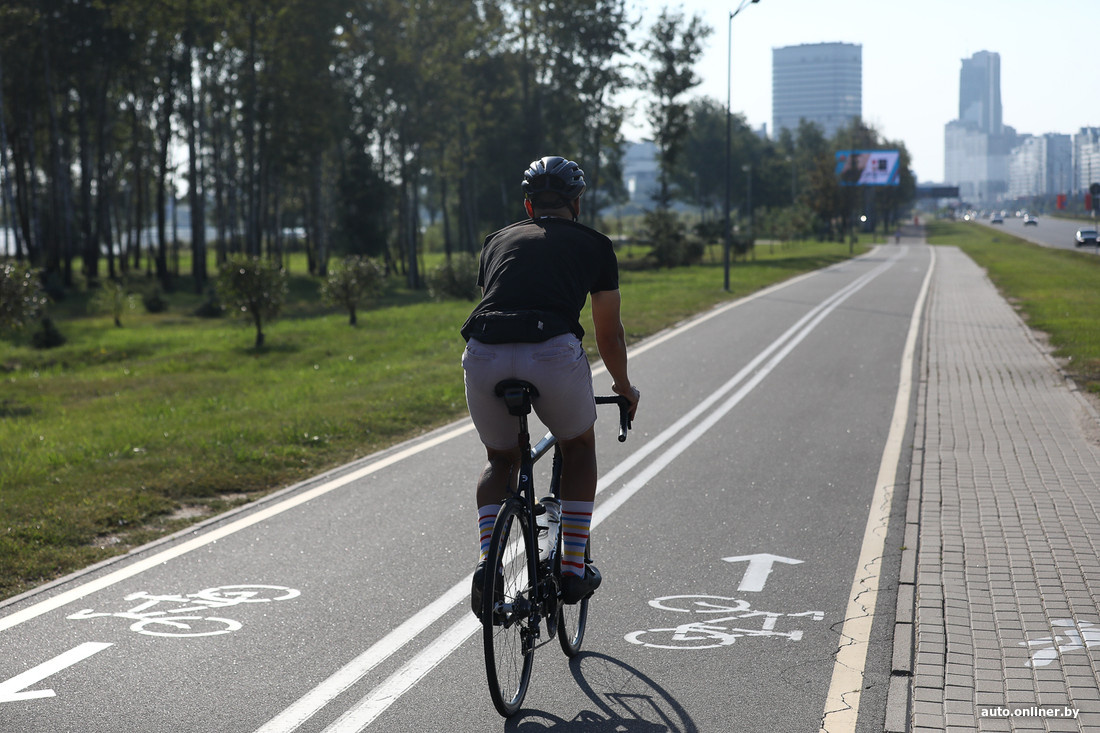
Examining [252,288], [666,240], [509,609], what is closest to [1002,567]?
[509,609]

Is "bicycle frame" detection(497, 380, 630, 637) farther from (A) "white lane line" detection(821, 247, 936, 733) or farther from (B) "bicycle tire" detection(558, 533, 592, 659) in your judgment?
(A) "white lane line" detection(821, 247, 936, 733)

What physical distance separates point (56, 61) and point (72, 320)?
15.2 metres

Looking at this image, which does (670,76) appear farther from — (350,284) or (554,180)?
(554,180)

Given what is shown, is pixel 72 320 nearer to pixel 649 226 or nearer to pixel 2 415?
pixel 2 415

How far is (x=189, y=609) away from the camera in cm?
A: 552

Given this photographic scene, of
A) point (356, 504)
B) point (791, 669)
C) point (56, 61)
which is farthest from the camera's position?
point (56, 61)

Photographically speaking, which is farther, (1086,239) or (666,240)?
(1086,239)

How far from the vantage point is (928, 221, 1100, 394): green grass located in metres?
16.2

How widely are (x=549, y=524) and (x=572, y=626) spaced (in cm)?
71

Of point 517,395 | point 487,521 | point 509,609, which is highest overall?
point 517,395

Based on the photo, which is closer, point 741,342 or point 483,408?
point 483,408

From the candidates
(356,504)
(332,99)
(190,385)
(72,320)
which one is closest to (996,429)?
(356,504)

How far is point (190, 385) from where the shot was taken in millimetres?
16734

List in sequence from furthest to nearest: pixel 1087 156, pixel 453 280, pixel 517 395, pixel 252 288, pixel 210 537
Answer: pixel 1087 156 < pixel 453 280 < pixel 252 288 < pixel 210 537 < pixel 517 395
